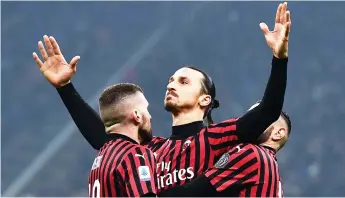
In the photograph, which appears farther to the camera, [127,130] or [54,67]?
[54,67]

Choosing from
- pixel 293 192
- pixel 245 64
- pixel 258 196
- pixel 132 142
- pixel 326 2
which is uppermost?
pixel 326 2

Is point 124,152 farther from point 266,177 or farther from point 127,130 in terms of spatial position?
point 266,177

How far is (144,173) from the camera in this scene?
9.39 ft

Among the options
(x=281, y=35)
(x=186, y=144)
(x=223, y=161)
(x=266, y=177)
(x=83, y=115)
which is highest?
(x=281, y=35)

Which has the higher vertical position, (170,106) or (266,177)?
(170,106)

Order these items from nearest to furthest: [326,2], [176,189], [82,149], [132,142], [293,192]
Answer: [132,142]
[176,189]
[293,192]
[82,149]
[326,2]

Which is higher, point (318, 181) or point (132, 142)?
point (132, 142)

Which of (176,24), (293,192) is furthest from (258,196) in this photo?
(176,24)

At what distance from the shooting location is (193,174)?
3.36 meters

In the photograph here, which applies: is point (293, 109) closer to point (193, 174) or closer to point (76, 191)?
point (76, 191)

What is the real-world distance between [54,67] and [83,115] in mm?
292

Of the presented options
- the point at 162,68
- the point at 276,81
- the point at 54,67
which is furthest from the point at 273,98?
the point at 162,68

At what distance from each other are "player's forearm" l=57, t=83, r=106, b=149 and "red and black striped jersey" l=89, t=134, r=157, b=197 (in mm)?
585

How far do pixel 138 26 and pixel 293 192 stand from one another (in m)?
5.63
